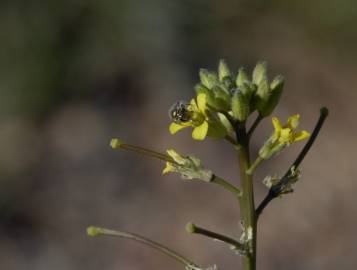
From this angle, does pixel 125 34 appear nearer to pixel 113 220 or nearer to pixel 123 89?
pixel 123 89

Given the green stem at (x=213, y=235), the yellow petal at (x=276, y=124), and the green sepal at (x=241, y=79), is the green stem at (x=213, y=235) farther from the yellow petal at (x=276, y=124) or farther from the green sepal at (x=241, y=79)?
the green sepal at (x=241, y=79)

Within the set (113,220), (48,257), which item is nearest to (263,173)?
(113,220)

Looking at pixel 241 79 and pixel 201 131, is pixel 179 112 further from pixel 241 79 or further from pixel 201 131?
pixel 241 79

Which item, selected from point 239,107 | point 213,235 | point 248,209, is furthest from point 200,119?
point 213,235

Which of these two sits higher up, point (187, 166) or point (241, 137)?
point (241, 137)

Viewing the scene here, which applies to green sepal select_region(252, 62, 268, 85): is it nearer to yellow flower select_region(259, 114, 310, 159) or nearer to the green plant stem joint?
the green plant stem joint

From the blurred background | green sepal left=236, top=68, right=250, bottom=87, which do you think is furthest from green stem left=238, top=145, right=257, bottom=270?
the blurred background

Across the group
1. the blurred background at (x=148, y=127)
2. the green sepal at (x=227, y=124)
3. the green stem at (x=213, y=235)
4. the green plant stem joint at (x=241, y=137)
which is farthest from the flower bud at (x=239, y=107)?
the blurred background at (x=148, y=127)
